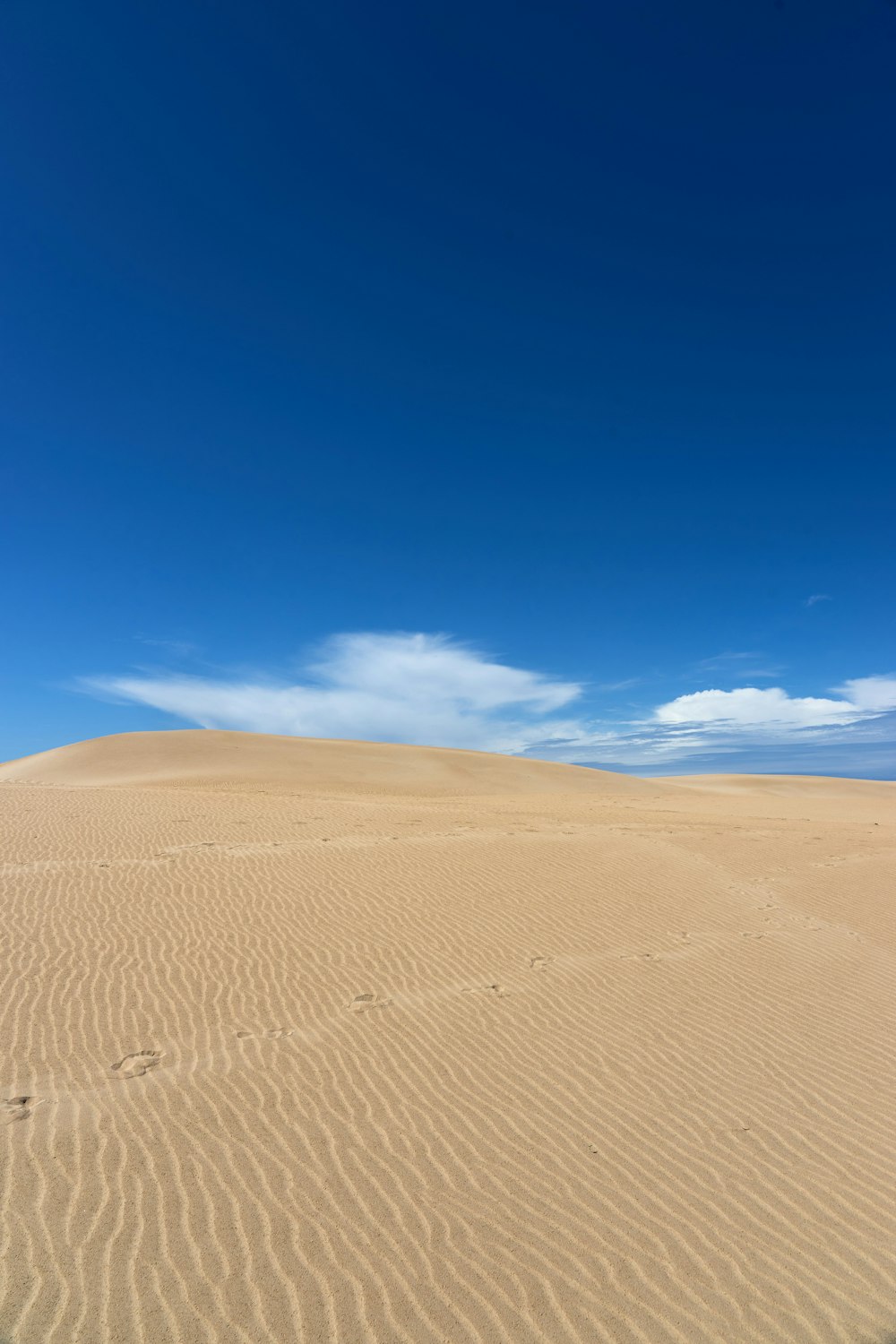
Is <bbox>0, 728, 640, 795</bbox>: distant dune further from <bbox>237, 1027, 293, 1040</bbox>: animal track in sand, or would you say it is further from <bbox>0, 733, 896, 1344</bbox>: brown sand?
<bbox>237, 1027, 293, 1040</bbox>: animal track in sand

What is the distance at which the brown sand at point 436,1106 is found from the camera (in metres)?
3.54

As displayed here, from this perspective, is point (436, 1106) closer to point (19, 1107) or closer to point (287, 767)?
point (19, 1107)

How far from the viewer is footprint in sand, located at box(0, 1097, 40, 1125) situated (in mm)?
4762

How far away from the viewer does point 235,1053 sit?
19.3 ft

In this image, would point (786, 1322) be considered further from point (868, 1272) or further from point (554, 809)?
point (554, 809)

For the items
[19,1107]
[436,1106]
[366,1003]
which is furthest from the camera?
[366,1003]

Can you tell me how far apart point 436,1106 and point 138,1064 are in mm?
2482

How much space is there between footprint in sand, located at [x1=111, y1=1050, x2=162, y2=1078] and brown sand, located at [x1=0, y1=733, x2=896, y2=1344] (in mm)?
34

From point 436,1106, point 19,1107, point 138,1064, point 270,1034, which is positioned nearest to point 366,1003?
point 270,1034

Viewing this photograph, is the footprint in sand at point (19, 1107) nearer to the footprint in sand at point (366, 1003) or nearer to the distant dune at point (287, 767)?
the footprint in sand at point (366, 1003)

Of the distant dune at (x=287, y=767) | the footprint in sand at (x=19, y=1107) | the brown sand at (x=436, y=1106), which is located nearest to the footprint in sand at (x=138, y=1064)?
the brown sand at (x=436, y=1106)

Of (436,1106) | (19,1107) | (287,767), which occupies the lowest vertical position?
(436,1106)

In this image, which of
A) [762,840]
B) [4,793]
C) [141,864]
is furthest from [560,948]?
[4,793]

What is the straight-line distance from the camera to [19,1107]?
489 cm
